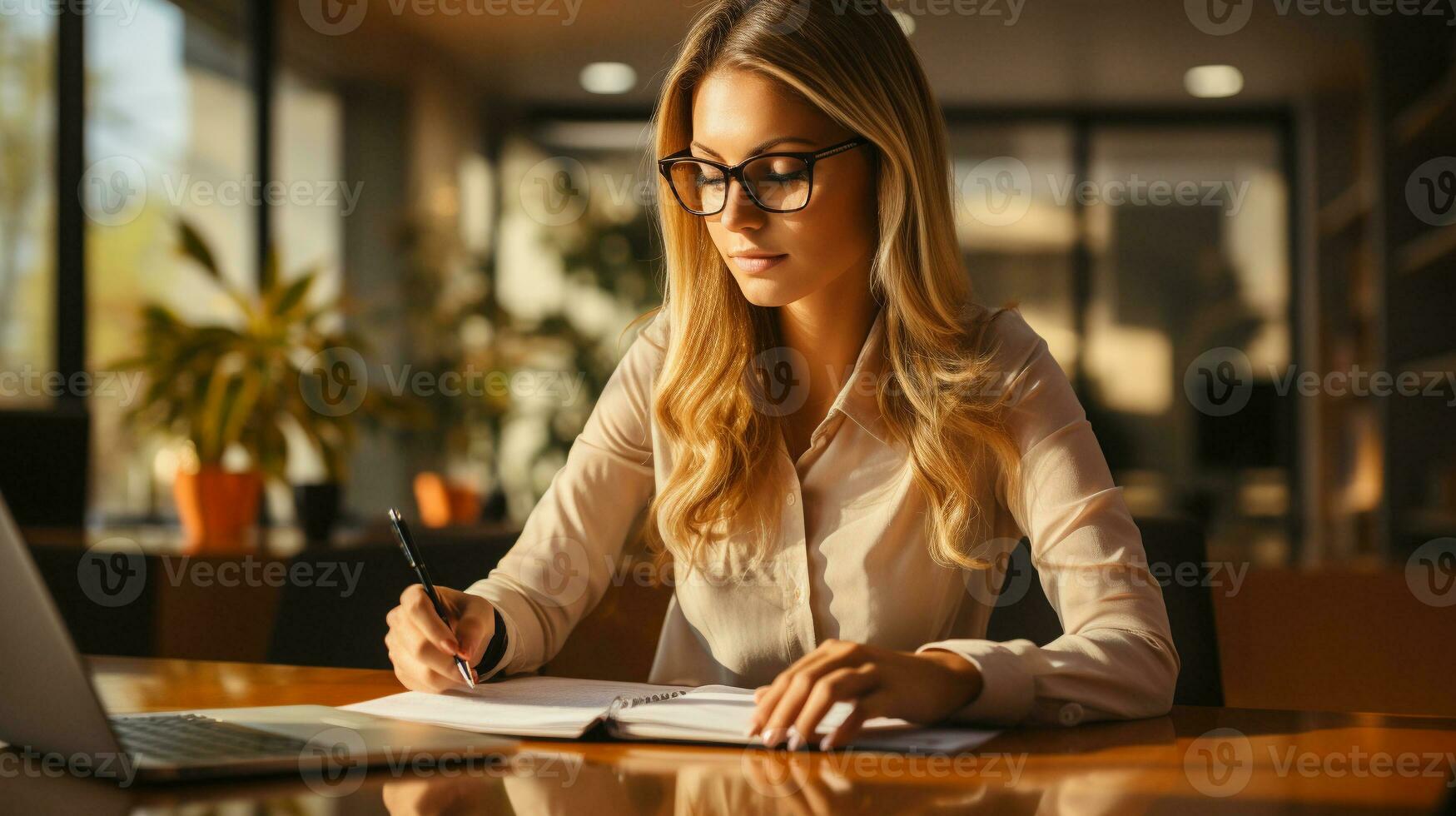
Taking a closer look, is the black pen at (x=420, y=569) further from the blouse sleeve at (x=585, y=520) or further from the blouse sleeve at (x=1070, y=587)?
the blouse sleeve at (x=1070, y=587)

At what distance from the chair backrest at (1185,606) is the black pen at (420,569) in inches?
26.9

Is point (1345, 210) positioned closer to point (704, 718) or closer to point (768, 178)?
point (768, 178)

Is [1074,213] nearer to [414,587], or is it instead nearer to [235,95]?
[235,95]

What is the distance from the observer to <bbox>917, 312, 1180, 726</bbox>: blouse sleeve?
1008mm

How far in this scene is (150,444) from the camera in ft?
14.1

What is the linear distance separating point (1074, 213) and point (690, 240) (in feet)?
19.4

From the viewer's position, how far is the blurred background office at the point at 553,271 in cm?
315

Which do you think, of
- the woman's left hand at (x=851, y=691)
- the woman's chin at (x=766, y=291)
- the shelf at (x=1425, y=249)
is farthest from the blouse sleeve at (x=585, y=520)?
the shelf at (x=1425, y=249)

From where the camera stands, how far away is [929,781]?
0.80 meters

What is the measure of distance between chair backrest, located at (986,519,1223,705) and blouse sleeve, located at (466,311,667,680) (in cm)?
50

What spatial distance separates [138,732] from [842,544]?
2.46 feet

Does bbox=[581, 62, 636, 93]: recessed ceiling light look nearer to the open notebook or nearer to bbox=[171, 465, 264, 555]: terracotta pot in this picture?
bbox=[171, 465, 264, 555]: terracotta pot

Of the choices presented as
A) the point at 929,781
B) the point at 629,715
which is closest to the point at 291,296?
the point at 629,715

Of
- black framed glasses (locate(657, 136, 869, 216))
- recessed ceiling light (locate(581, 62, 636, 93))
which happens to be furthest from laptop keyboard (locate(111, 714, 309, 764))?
recessed ceiling light (locate(581, 62, 636, 93))
